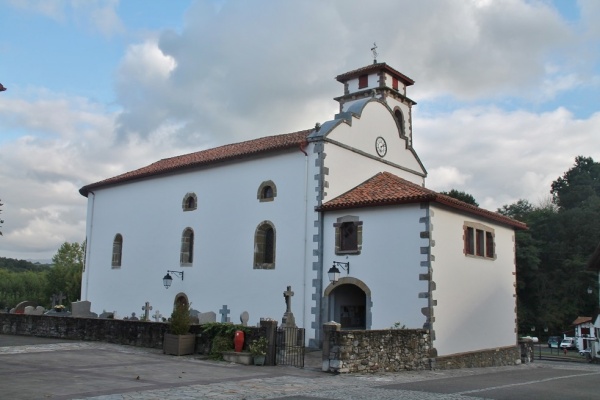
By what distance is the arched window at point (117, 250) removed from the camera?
29.6 meters

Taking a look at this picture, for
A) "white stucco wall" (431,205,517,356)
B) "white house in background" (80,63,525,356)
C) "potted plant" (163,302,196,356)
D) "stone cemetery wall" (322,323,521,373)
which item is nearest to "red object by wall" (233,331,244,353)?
"potted plant" (163,302,196,356)

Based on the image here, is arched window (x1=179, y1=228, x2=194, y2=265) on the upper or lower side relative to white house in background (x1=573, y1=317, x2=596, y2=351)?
upper

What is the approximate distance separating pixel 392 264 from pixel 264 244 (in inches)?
236

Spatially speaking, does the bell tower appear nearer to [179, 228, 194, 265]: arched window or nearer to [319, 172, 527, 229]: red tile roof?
[319, 172, 527, 229]: red tile roof

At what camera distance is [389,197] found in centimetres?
1956

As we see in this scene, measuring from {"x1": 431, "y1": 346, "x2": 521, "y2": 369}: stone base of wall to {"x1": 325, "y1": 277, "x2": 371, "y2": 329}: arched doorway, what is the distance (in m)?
2.83

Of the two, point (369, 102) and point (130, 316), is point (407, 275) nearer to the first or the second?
point (369, 102)

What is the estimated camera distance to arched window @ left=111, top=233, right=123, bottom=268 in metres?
29.6

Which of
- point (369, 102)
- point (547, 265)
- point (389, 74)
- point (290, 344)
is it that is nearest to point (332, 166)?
point (369, 102)

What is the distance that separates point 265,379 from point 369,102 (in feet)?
48.0

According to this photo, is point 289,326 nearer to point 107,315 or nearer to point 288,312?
point 288,312

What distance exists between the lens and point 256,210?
76.4ft

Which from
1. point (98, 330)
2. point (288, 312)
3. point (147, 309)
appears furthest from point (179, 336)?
point (147, 309)

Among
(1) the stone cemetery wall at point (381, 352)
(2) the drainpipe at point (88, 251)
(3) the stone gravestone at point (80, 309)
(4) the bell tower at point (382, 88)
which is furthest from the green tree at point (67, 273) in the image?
(1) the stone cemetery wall at point (381, 352)
